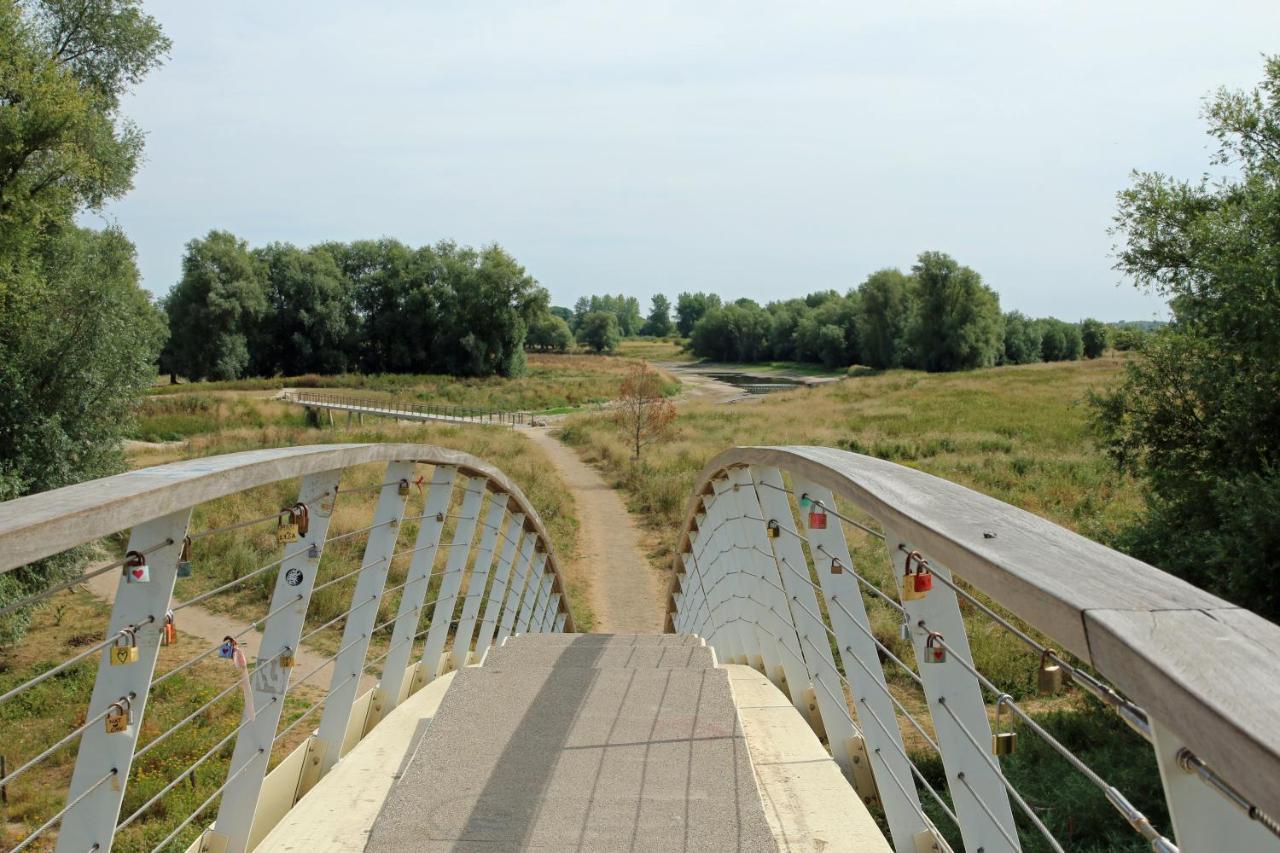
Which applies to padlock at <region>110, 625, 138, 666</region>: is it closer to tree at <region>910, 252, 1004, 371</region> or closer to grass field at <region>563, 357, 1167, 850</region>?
grass field at <region>563, 357, 1167, 850</region>

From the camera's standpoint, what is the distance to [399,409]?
4341 centimetres

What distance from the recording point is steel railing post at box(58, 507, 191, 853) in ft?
5.25

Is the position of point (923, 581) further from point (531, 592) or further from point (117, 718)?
point (531, 592)

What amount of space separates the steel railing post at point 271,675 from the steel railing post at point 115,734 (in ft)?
1.41

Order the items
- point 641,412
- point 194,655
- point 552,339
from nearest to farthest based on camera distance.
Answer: point 194,655, point 641,412, point 552,339

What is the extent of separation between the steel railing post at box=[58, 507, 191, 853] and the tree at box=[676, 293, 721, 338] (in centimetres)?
17525

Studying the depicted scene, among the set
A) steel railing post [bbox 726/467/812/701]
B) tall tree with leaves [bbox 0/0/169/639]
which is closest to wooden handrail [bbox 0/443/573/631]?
steel railing post [bbox 726/467/812/701]

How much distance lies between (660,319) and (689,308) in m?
9.06

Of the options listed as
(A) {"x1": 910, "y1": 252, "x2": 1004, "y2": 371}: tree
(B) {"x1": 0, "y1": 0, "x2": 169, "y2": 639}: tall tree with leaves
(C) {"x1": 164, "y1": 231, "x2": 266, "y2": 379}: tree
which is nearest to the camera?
(B) {"x1": 0, "y1": 0, "x2": 169, "y2": 639}: tall tree with leaves

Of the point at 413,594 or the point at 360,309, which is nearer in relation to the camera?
the point at 413,594

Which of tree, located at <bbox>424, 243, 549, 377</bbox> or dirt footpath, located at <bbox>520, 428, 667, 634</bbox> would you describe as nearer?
dirt footpath, located at <bbox>520, 428, 667, 634</bbox>

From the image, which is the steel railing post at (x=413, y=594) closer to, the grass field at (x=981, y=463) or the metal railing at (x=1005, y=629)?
the metal railing at (x=1005, y=629)

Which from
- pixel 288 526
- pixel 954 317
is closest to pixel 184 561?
pixel 288 526

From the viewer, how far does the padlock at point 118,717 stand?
63.2 inches
